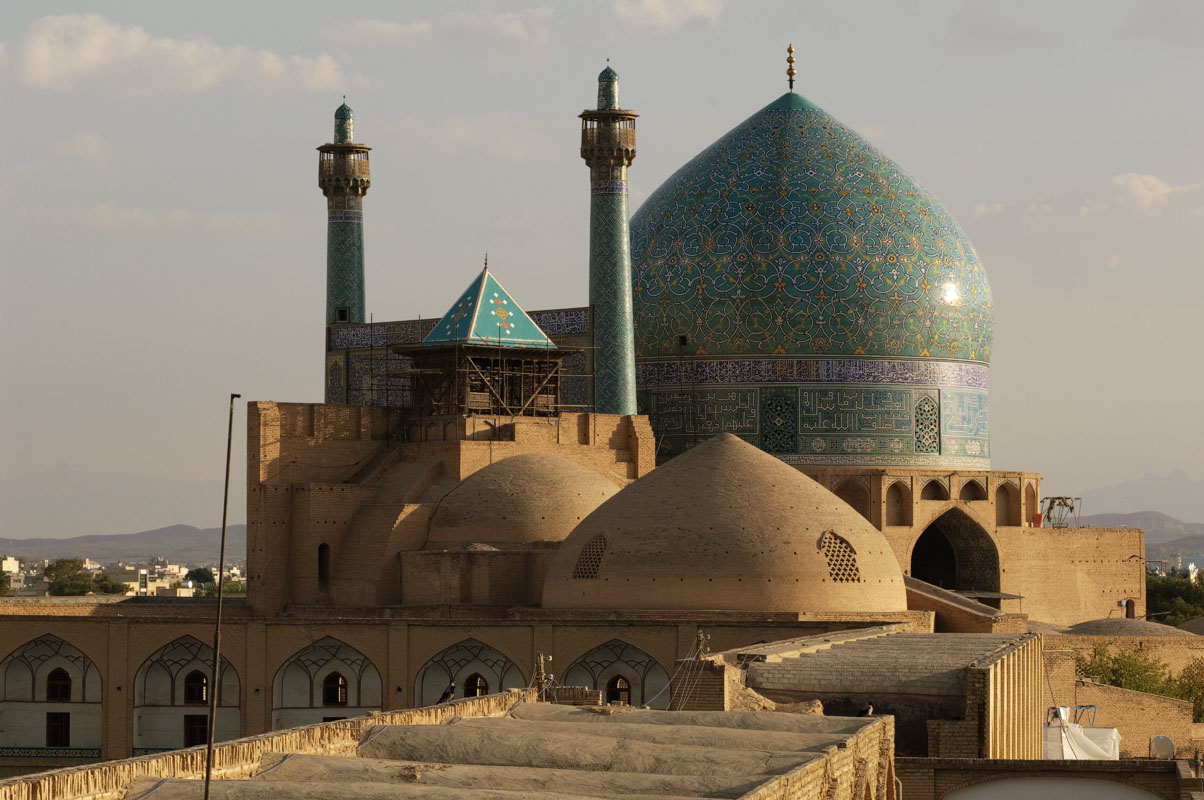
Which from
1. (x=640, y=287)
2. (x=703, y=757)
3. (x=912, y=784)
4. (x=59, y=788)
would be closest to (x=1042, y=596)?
(x=640, y=287)

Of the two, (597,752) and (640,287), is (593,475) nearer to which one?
(640,287)

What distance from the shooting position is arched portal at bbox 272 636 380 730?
2481 centimetres

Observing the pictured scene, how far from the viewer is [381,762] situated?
1095cm

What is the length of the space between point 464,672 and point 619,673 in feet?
6.23

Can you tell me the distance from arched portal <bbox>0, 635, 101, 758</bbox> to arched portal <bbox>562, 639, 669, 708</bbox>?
6.03 metres

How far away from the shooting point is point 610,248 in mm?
29547

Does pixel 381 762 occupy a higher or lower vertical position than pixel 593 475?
lower

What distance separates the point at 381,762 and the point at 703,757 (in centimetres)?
168

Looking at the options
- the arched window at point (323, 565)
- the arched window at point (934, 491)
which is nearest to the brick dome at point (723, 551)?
the arched window at point (323, 565)

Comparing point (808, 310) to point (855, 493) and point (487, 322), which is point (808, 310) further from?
point (487, 322)

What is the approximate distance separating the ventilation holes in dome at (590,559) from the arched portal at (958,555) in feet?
29.1

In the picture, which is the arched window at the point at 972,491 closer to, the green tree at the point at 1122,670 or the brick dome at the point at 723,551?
the green tree at the point at 1122,670

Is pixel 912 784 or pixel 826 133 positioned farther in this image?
pixel 826 133

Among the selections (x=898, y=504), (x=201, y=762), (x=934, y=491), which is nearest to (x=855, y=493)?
(x=898, y=504)
